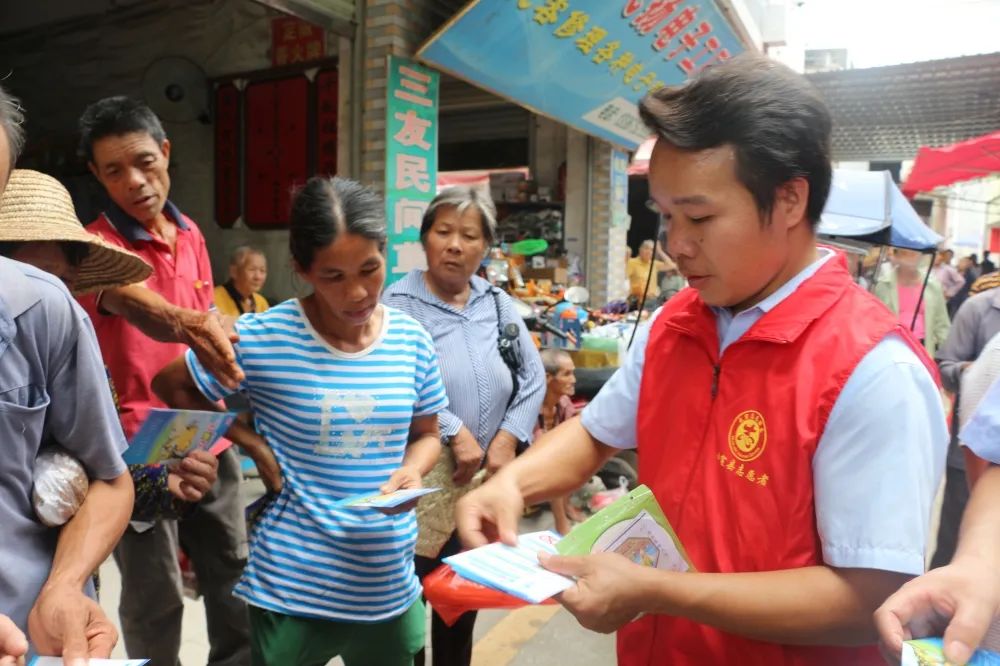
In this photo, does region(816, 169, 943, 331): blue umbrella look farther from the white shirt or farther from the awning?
the white shirt

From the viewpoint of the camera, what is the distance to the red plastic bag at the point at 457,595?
116 cm

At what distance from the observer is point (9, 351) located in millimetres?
1174

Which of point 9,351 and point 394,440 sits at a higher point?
point 9,351

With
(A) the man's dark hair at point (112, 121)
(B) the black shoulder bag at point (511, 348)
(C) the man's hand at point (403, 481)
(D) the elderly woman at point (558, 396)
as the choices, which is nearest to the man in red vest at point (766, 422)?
(C) the man's hand at point (403, 481)

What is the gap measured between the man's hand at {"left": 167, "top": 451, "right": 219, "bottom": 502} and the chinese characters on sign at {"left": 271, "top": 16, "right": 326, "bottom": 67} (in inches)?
203

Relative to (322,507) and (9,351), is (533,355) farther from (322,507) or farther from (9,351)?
(9,351)

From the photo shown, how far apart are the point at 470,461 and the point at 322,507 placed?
2.39 ft

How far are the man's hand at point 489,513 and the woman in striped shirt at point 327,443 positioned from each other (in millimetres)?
505

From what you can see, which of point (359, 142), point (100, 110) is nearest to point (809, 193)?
point (100, 110)

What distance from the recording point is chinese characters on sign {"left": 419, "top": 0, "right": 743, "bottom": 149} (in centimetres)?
534

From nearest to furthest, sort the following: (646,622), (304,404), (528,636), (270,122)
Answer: (646,622) < (304,404) < (528,636) < (270,122)

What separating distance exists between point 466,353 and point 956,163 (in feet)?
30.1

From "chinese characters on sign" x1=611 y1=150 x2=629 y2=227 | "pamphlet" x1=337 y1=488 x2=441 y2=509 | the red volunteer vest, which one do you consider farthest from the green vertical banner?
"chinese characters on sign" x1=611 y1=150 x2=629 y2=227

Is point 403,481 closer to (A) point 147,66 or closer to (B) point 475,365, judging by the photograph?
(B) point 475,365
